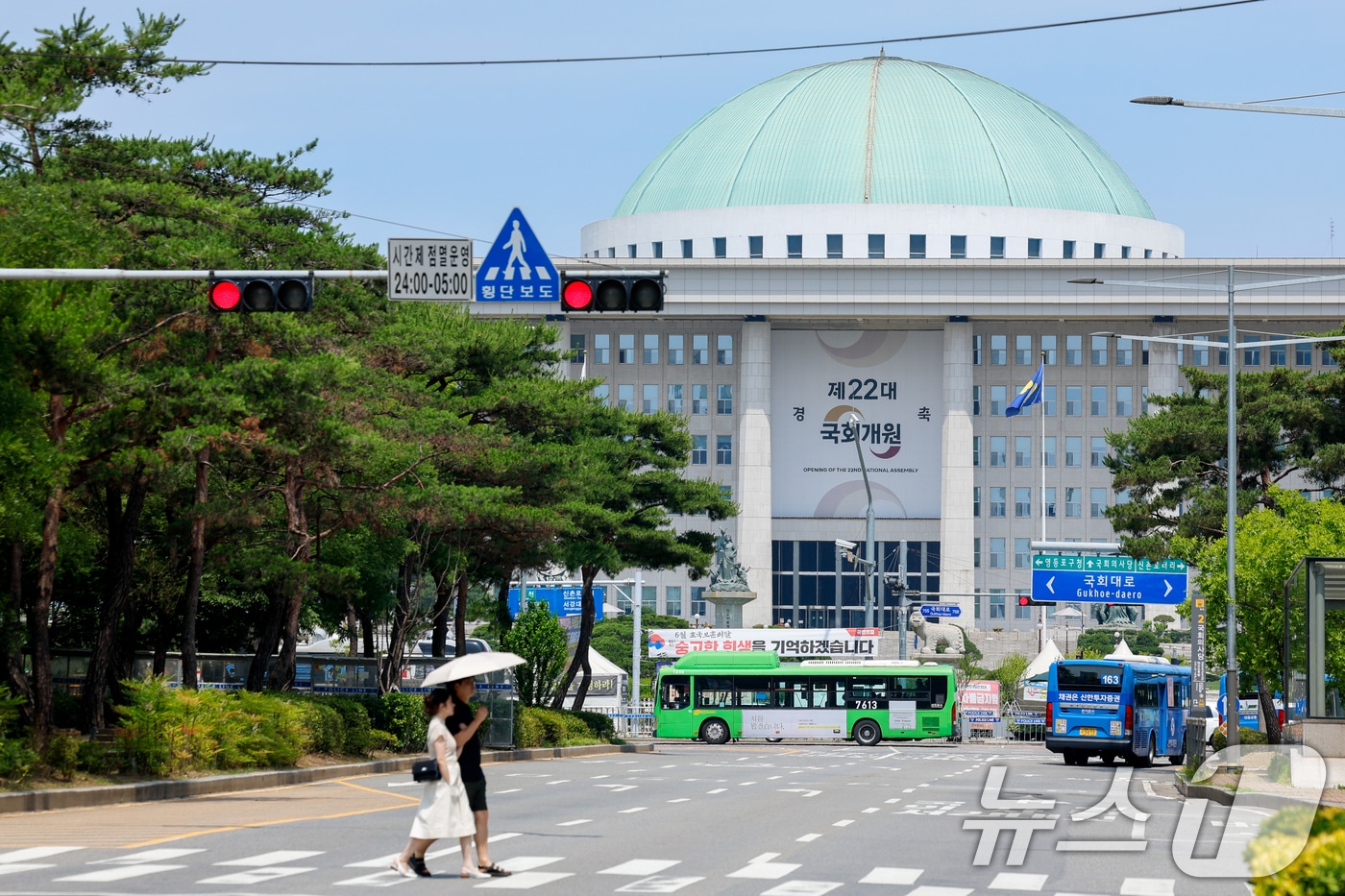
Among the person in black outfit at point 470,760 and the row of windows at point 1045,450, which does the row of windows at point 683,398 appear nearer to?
the row of windows at point 1045,450

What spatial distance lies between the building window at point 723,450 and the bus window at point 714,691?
57036 millimetres

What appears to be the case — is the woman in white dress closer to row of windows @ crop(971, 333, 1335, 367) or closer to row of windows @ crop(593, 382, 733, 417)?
row of windows @ crop(593, 382, 733, 417)

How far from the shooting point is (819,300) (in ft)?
363

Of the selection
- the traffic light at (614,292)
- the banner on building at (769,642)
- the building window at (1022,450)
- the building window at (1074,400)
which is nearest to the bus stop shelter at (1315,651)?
the traffic light at (614,292)

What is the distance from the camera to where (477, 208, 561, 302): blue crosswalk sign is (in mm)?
19125

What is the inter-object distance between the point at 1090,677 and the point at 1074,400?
75.5 metres

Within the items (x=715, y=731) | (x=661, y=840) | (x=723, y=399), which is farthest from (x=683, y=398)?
(x=661, y=840)

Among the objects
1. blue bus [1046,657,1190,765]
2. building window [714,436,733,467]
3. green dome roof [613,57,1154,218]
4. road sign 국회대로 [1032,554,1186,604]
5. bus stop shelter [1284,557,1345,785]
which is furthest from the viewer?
green dome roof [613,57,1154,218]

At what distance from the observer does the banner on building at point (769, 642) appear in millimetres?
75875

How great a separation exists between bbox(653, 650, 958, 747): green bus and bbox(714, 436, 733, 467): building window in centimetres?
5665

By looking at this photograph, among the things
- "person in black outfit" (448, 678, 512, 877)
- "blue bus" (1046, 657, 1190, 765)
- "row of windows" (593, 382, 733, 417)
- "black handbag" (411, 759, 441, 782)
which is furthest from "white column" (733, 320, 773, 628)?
"black handbag" (411, 759, 441, 782)

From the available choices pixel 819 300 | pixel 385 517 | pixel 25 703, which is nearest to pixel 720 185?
pixel 819 300

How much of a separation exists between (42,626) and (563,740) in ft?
70.4

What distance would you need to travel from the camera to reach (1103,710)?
44438 mm
